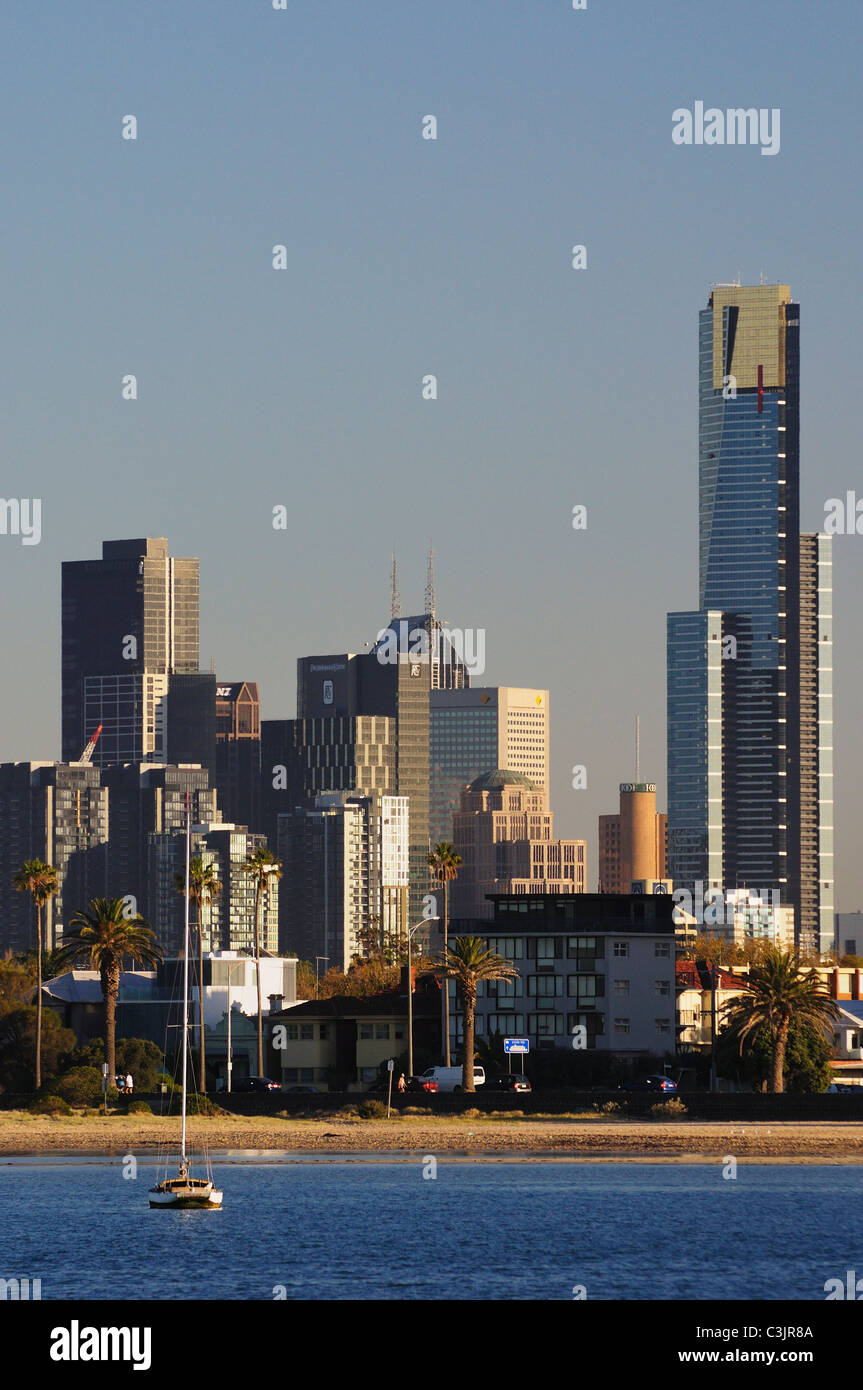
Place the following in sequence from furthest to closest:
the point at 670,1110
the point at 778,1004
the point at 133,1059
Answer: the point at 133,1059 < the point at 778,1004 < the point at 670,1110

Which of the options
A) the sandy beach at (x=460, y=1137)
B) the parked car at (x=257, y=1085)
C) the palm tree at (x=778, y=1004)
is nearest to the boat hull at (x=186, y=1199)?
the sandy beach at (x=460, y=1137)

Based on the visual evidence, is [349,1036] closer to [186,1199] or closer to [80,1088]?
[80,1088]

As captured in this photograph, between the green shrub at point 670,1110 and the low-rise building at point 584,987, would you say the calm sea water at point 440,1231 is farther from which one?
the low-rise building at point 584,987

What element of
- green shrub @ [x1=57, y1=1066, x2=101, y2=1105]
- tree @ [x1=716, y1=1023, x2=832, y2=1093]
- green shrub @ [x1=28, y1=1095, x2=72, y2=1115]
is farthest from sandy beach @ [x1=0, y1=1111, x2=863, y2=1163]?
tree @ [x1=716, y1=1023, x2=832, y2=1093]

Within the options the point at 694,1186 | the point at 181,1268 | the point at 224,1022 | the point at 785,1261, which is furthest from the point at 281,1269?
the point at 224,1022

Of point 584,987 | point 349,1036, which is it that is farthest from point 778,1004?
point 349,1036
